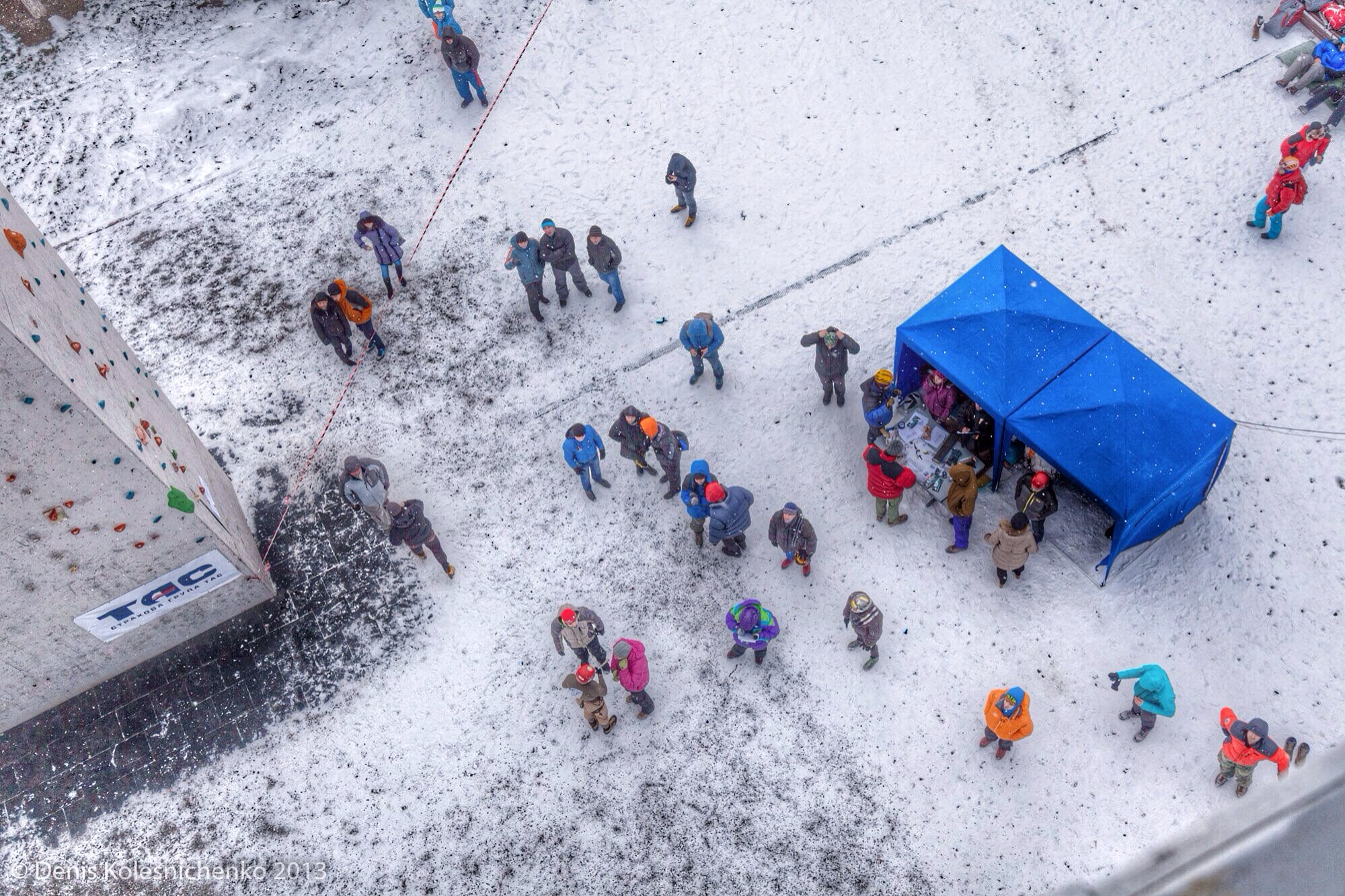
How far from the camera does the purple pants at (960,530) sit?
37.7 feet

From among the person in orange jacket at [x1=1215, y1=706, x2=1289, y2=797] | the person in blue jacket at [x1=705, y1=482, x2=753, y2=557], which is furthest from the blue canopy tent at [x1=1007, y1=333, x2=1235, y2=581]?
the person in blue jacket at [x1=705, y1=482, x2=753, y2=557]

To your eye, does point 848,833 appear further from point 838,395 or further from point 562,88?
point 562,88

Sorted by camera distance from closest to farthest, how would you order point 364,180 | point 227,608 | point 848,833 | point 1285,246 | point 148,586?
point 848,833 → point 148,586 → point 227,608 → point 1285,246 → point 364,180

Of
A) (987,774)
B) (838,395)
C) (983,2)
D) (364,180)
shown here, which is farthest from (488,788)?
(983,2)

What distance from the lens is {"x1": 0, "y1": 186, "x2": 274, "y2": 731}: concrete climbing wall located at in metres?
9.16

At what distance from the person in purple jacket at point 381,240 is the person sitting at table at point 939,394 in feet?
22.7

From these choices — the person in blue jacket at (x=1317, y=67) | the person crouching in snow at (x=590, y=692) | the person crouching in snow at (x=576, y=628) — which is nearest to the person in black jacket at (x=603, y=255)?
the person crouching in snow at (x=576, y=628)

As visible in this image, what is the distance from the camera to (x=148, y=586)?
11.2 metres

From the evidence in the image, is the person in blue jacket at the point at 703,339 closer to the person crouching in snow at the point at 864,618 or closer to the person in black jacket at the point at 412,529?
the person crouching in snow at the point at 864,618

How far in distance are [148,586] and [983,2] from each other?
13715 mm

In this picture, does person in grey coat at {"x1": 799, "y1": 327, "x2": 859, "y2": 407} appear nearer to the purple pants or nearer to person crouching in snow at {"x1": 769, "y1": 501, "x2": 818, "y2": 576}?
person crouching in snow at {"x1": 769, "y1": 501, "x2": 818, "y2": 576}

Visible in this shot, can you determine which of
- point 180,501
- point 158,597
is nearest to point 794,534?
point 180,501

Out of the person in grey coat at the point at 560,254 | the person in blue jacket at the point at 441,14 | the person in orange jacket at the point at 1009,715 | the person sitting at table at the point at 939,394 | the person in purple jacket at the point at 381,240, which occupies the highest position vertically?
the person in blue jacket at the point at 441,14

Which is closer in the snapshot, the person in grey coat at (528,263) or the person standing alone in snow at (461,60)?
the person in grey coat at (528,263)
